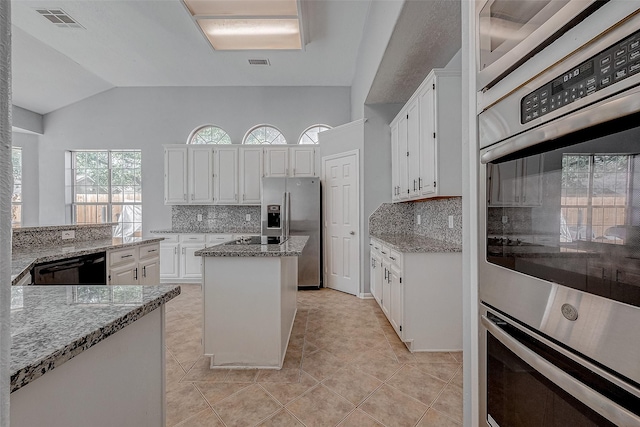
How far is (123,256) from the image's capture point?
2.80 m

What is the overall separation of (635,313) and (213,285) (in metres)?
2.19

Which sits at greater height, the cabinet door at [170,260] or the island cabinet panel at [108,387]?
the island cabinet panel at [108,387]

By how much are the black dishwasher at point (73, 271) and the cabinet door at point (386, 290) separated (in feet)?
8.94

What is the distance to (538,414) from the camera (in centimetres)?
71

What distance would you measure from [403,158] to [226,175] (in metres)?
3.18

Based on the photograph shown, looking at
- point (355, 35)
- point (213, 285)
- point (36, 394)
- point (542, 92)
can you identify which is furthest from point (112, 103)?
point (542, 92)

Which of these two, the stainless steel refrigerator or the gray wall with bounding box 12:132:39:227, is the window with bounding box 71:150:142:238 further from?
the stainless steel refrigerator

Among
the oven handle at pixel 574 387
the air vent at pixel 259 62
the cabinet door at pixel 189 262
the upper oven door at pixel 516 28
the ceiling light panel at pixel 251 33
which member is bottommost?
the cabinet door at pixel 189 262

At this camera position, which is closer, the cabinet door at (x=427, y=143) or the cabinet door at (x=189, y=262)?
the cabinet door at (x=427, y=143)

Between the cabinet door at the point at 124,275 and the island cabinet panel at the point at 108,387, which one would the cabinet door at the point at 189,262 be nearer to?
the cabinet door at the point at 124,275

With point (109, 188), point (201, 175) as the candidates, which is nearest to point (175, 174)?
point (201, 175)

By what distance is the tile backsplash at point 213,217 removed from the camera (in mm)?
5324

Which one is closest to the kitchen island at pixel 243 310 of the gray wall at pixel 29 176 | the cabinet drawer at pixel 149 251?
the cabinet drawer at pixel 149 251

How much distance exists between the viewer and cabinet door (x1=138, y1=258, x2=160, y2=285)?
308cm
